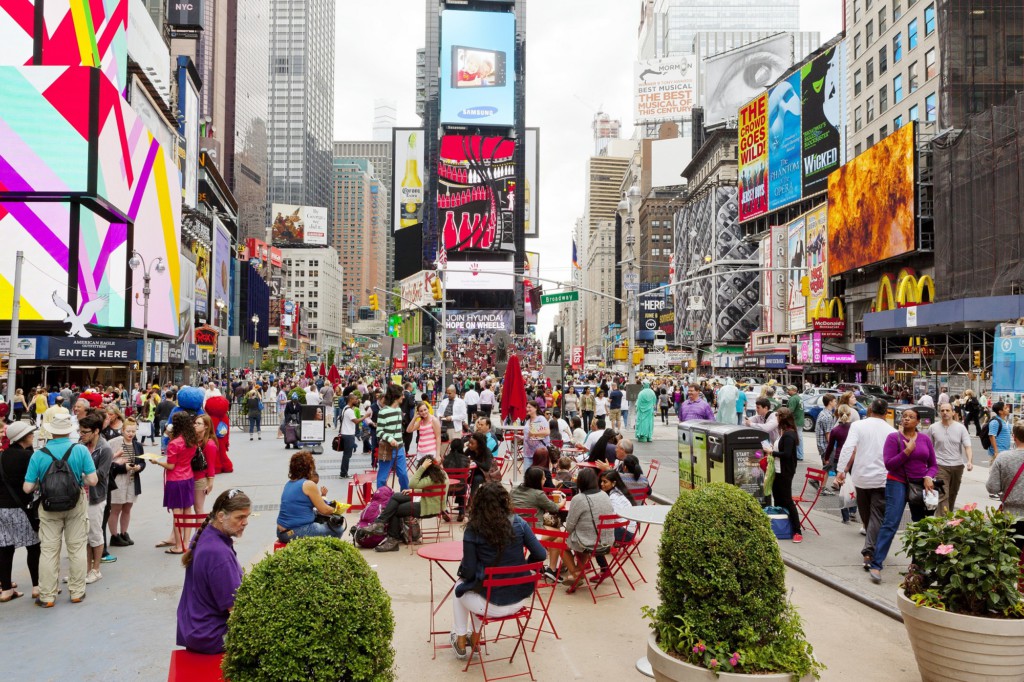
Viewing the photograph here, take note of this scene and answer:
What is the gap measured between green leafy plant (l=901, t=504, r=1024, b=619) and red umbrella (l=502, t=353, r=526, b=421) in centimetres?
1138

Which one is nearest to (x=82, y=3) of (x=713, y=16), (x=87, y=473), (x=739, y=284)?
(x=87, y=473)

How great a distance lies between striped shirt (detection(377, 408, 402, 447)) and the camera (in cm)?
1162

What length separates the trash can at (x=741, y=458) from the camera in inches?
396

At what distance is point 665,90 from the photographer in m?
158

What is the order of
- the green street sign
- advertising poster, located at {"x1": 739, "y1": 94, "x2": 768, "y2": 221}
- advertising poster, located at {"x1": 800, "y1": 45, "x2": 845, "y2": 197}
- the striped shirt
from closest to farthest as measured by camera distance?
the striped shirt < the green street sign < advertising poster, located at {"x1": 800, "y1": 45, "x2": 845, "y2": 197} < advertising poster, located at {"x1": 739, "y1": 94, "x2": 768, "y2": 221}

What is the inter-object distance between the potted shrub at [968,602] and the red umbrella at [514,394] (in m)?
11.4

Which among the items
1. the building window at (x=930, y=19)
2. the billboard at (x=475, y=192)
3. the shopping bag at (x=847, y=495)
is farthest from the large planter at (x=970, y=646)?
the billboard at (x=475, y=192)

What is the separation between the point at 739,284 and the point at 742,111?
75.3ft

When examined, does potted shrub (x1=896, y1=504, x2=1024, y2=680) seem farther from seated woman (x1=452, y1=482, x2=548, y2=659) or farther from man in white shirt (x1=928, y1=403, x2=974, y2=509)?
man in white shirt (x1=928, y1=403, x2=974, y2=509)

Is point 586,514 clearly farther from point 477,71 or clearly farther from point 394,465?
point 477,71

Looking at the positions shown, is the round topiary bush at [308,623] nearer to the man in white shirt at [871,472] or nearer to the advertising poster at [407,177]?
the man in white shirt at [871,472]

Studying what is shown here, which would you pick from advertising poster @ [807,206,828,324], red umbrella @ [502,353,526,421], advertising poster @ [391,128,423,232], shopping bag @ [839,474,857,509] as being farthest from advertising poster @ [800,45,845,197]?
advertising poster @ [391,128,423,232]

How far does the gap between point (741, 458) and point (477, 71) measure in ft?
349

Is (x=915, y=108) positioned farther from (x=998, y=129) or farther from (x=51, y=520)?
(x=51, y=520)
